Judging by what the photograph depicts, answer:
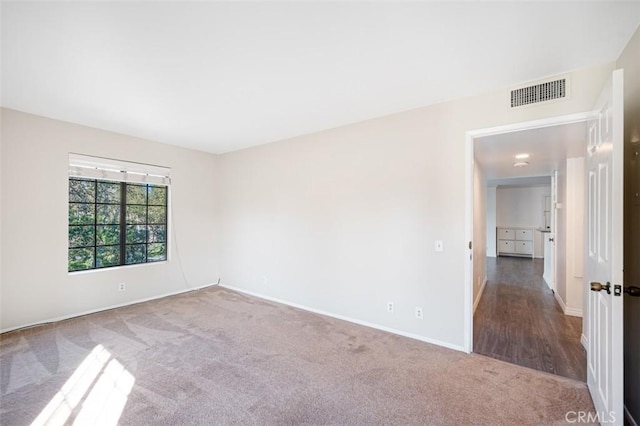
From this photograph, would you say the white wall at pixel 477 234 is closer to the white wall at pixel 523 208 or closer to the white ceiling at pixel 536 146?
the white ceiling at pixel 536 146

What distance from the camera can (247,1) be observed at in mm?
1558

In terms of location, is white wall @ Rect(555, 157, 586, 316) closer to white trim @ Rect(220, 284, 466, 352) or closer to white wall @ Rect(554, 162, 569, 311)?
white wall @ Rect(554, 162, 569, 311)

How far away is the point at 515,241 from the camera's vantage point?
29.4 ft

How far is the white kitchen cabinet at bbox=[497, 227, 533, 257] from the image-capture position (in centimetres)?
877

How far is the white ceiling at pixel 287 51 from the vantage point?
164 cm

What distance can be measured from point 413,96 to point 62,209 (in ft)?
14.7

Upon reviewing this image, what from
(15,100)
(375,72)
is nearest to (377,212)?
(375,72)

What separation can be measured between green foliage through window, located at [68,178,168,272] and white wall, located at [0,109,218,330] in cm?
17

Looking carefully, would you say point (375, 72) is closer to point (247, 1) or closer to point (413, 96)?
point (413, 96)

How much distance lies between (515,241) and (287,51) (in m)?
9.86

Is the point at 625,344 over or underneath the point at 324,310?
over

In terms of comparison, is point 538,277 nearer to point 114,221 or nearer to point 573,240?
point 573,240

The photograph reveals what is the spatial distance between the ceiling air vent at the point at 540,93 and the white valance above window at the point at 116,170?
16.0 ft

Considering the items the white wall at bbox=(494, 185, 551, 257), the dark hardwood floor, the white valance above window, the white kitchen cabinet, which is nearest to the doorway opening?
the dark hardwood floor
